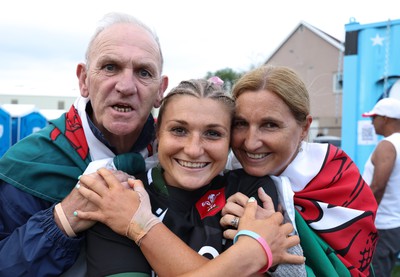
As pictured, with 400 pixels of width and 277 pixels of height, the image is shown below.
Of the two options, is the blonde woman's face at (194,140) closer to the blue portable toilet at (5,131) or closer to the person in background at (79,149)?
the person in background at (79,149)

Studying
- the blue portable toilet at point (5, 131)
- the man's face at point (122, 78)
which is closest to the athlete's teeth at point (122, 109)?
the man's face at point (122, 78)

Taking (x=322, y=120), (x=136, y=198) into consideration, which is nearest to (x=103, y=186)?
(x=136, y=198)

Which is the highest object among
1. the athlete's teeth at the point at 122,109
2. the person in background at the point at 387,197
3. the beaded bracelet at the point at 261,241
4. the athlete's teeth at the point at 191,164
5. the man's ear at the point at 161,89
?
the man's ear at the point at 161,89

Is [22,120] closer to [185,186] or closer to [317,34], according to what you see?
[185,186]

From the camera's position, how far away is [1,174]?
1648 millimetres

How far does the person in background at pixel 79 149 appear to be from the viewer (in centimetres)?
153

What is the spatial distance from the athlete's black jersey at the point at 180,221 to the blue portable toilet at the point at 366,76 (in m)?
3.87

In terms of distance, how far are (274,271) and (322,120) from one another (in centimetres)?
2230

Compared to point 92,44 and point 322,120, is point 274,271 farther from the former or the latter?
point 322,120

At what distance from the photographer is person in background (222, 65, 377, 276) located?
1721mm

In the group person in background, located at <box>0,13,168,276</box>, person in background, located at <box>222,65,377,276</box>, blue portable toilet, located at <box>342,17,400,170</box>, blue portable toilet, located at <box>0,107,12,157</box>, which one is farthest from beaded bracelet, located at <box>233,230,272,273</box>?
blue portable toilet, located at <box>0,107,12,157</box>

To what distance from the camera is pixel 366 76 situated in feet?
16.7

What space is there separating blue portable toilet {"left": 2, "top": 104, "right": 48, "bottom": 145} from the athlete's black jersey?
272 inches

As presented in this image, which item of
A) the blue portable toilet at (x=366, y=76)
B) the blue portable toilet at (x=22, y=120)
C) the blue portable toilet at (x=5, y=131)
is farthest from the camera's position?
the blue portable toilet at (x=22, y=120)
